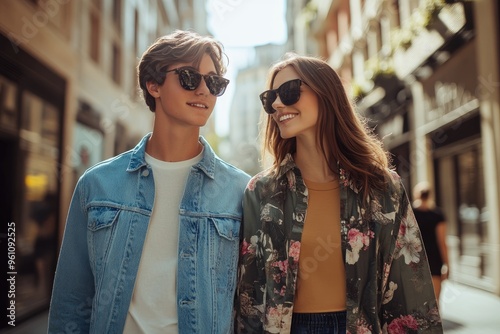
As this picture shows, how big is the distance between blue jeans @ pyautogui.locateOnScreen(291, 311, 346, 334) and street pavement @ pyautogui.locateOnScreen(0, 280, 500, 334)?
14.9 ft

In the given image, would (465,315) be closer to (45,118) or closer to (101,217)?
(101,217)

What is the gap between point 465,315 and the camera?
25.1 ft

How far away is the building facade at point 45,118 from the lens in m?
7.21

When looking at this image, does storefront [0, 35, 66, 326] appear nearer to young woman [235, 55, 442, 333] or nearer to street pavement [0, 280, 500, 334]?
street pavement [0, 280, 500, 334]

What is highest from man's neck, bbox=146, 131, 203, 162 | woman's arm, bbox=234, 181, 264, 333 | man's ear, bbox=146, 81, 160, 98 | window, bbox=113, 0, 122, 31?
window, bbox=113, 0, 122, 31

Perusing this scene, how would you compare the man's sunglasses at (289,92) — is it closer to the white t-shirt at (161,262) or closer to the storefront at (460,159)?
the white t-shirt at (161,262)

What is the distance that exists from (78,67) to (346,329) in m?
9.02

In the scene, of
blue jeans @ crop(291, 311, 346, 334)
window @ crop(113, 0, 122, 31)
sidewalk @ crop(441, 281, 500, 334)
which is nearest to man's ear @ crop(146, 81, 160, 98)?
blue jeans @ crop(291, 311, 346, 334)

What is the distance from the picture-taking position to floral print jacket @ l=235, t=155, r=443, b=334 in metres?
2.61

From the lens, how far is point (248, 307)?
275cm

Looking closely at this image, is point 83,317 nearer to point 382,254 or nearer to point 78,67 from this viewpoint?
point 382,254

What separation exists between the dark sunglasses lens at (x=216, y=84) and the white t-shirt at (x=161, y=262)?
0.38 metres

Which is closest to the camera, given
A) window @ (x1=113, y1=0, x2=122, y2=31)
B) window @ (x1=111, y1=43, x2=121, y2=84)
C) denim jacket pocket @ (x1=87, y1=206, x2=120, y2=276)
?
denim jacket pocket @ (x1=87, y1=206, x2=120, y2=276)

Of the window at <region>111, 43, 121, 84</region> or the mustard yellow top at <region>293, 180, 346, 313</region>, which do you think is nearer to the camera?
the mustard yellow top at <region>293, 180, 346, 313</region>
